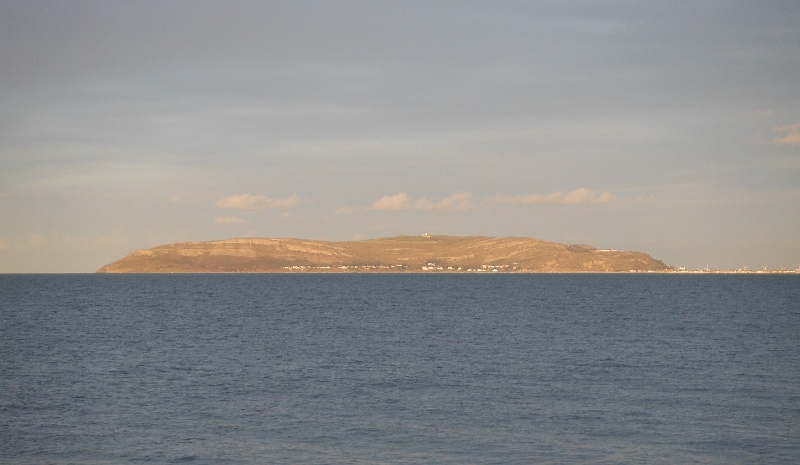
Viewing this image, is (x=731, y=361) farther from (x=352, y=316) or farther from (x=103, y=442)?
(x=352, y=316)

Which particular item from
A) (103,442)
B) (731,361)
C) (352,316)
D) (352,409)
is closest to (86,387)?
(103,442)

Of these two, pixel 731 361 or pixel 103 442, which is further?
pixel 731 361

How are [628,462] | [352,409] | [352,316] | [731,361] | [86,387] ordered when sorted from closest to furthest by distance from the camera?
[628,462] → [352,409] → [86,387] → [731,361] → [352,316]

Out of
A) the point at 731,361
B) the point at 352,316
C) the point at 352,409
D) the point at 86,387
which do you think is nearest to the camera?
the point at 352,409

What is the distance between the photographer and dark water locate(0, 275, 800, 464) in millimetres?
28641

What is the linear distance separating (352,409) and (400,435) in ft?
17.6

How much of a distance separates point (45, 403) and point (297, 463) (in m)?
16.8

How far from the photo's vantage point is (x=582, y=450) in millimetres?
28219

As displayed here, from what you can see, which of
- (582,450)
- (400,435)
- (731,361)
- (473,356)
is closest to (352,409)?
(400,435)

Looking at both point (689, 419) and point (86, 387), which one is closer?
point (689, 419)

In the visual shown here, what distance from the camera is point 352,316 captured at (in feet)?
297

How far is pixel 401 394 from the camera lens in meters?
38.8

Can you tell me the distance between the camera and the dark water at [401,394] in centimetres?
2864

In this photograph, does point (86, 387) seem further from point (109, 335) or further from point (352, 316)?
point (352, 316)
